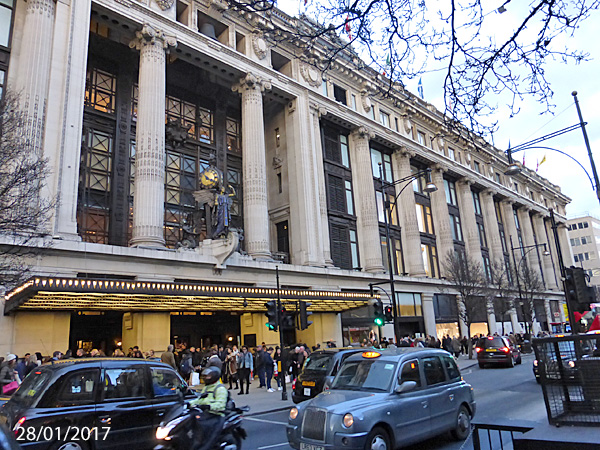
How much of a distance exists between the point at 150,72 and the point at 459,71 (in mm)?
22680

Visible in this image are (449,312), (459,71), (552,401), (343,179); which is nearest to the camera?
(552,401)

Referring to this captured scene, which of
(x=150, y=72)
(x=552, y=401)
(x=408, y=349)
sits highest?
(x=150, y=72)

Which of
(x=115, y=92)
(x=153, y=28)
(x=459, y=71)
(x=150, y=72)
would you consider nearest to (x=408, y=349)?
(x=459, y=71)

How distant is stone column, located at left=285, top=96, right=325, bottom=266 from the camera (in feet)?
100

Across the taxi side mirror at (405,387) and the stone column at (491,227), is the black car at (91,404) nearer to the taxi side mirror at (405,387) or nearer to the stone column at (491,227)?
the taxi side mirror at (405,387)

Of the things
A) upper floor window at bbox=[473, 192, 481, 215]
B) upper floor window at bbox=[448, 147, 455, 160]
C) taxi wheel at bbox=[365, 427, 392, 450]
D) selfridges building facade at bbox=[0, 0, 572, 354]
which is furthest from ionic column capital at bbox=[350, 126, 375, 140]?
taxi wheel at bbox=[365, 427, 392, 450]

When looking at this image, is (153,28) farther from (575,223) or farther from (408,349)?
(575,223)

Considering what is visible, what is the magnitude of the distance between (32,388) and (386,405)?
561 centimetres

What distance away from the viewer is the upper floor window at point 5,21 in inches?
866

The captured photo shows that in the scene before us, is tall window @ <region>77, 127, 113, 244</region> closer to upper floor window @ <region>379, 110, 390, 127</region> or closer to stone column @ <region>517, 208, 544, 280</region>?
upper floor window @ <region>379, 110, 390, 127</region>

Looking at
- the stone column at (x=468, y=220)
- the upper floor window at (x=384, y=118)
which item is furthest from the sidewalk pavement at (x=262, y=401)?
the stone column at (x=468, y=220)

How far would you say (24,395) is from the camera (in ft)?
21.7

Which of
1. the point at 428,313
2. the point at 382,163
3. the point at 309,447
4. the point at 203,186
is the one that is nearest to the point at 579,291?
the point at 309,447

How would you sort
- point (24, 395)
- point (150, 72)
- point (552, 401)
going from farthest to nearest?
1. point (150, 72)
2. point (24, 395)
3. point (552, 401)
